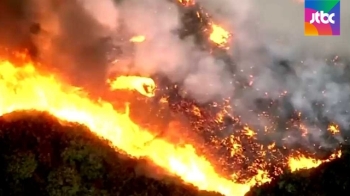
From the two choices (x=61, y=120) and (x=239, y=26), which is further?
(x=239, y=26)

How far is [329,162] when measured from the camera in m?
11.9

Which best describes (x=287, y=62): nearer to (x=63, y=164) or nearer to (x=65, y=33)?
(x=65, y=33)

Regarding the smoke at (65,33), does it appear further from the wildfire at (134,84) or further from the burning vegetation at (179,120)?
the wildfire at (134,84)

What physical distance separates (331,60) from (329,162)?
256 cm

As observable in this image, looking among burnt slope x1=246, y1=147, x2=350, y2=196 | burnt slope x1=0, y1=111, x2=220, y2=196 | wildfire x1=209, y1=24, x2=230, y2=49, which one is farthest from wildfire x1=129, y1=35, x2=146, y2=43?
burnt slope x1=246, y1=147, x2=350, y2=196

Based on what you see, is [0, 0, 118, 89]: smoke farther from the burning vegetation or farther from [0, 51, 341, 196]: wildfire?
[0, 51, 341, 196]: wildfire

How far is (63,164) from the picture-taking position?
11320 mm

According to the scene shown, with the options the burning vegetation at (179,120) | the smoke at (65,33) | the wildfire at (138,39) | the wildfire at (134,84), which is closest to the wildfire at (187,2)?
the burning vegetation at (179,120)

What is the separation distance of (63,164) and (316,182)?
5.91 meters

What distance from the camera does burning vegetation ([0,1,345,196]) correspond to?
1148cm

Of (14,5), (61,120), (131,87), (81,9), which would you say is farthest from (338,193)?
(14,5)

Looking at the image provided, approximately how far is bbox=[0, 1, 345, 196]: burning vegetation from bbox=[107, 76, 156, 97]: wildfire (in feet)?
0.08

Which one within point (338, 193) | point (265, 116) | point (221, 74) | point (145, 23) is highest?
point (145, 23)

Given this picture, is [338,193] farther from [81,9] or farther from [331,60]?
[81,9]
